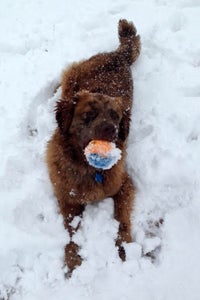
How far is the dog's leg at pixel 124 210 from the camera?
4504 millimetres

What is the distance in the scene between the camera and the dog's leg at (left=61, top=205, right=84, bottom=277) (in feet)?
14.1

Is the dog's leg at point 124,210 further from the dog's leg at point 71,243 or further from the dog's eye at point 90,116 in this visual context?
the dog's eye at point 90,116

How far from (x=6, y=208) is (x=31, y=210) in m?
0.28

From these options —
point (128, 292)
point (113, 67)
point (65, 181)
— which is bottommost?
point (128, 292)

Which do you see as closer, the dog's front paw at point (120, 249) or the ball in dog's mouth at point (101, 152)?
the ball in dog's mouth at point (101, 152)

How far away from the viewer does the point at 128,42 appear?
248 inches

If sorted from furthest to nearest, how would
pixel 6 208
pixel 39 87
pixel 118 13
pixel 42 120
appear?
pixel 118 13 → pixel 39 87 → pixel 42 120 → pixel 6 208

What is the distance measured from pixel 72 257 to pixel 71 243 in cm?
17

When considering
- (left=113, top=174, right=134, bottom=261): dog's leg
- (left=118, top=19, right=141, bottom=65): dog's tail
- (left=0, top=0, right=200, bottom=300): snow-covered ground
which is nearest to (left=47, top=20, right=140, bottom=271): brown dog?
(left=113, top=174, right=134, bottom=261): dog's leg

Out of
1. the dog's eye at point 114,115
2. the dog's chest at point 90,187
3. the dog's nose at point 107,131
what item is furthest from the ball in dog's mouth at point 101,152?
the dog's chest at point 90,187

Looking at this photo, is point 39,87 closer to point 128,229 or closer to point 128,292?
point 128,229

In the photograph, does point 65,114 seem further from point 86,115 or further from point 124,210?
point 124,210

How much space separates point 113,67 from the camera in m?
5.74

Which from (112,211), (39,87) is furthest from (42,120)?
(112,211)
